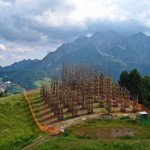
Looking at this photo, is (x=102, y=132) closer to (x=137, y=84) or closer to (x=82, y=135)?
(x=82, y=135)

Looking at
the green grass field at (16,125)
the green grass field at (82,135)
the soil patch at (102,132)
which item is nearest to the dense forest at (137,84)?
the green grass field at (16,125)

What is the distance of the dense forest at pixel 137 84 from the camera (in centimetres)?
13225

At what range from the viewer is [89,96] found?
4584 inches

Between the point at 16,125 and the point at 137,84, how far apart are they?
189ft

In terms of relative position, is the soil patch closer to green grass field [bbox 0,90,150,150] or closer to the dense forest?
green grass field [bbox 0,90,150,150]

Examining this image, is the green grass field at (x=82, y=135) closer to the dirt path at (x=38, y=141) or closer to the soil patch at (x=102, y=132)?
the soil patch at (x=102, y=132)

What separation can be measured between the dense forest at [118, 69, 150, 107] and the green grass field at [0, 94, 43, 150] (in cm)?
4003

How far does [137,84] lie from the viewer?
13862 centimetres

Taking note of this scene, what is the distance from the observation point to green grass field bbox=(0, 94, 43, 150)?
249 feet

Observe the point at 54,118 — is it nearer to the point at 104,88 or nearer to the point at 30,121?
the point at 30,121

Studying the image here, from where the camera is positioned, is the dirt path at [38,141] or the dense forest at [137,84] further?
A: the dense forest at [137,84]

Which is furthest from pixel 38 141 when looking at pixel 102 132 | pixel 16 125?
pixel 16 125

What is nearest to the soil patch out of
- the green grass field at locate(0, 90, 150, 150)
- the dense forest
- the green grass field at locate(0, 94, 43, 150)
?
the green grass field at locate(0, 90, 150, 150)

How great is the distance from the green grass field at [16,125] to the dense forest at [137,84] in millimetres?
40033
